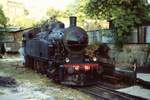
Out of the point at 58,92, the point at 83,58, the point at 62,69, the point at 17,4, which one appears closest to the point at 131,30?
the point at 83,58

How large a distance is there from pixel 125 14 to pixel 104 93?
6745mm

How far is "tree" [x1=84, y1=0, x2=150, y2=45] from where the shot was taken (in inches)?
677

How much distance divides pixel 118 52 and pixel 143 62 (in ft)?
7.85

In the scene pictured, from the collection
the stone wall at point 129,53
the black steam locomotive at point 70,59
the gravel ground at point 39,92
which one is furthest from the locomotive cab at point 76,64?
the stone wall at point 129,53

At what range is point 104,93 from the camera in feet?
39.2

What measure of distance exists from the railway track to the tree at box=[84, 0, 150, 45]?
16.2 ft

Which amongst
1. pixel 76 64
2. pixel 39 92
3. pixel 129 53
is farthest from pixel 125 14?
pixel 39 92

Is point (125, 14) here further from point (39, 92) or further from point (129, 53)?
point (39, 92)

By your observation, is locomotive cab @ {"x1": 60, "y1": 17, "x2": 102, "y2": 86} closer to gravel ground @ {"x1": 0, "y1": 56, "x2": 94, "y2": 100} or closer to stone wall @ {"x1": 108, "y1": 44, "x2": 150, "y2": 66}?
gravel ground @ {"x1": 0, "y1": 56, "x2": 94, "y2": 100}

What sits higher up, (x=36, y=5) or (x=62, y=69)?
(x=36, y=5)

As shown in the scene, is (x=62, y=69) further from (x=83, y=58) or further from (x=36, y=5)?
(x=36, y=5)

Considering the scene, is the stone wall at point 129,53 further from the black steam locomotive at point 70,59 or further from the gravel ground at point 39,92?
the gravel ground at point 39,92

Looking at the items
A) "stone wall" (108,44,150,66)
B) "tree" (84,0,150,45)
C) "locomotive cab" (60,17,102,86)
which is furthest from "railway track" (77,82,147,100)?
"tree" (84,0,150,45)

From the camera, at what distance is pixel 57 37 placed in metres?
15.1
